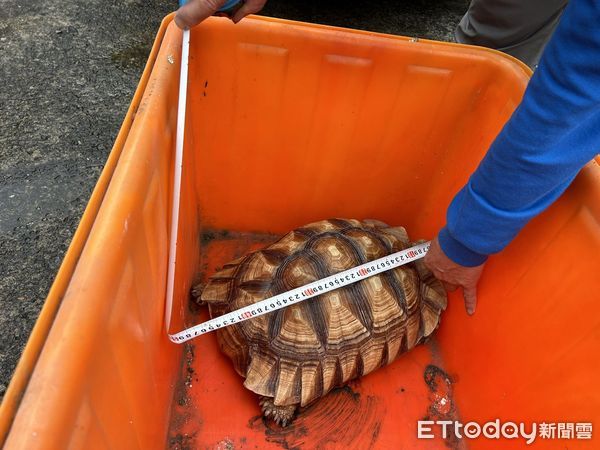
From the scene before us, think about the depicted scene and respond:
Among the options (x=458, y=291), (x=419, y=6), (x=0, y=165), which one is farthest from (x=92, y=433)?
(x=419, y=6)

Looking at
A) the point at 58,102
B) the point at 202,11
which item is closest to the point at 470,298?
the point at 202,11

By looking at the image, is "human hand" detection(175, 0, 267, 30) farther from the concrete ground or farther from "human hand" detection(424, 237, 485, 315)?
the concrete ground

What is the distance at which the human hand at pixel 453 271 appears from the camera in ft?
3.15

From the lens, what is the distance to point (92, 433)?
1.86 feet

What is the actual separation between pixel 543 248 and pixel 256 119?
0.69 m

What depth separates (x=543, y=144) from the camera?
2.14 feet

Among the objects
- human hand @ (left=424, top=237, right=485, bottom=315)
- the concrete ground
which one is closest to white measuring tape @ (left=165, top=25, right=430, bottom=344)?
human hand @ (left=424, top=237, right=485, bottom=315)

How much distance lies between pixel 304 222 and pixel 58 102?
37.4 inches

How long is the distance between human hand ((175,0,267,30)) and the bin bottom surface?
2.26ft

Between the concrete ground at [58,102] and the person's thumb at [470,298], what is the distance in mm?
1028

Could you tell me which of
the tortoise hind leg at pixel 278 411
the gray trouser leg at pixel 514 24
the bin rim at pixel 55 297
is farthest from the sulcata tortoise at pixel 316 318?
the gray trouser leg at pixel 514 24

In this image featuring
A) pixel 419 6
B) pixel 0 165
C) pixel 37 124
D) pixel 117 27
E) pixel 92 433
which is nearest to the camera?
pixel 92 433

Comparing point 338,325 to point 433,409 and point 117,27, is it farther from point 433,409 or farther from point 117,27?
point 117,27

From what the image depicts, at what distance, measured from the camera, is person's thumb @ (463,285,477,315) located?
3.53ft
